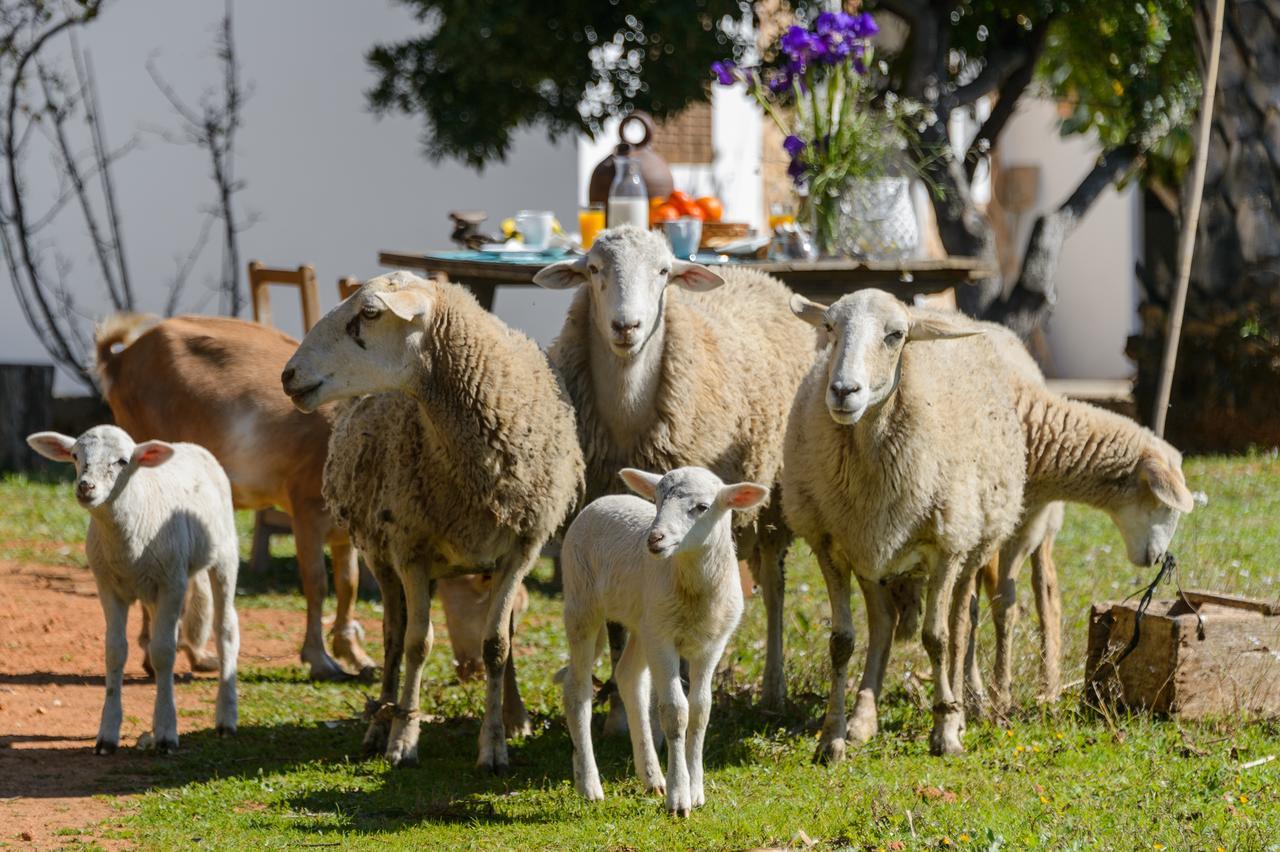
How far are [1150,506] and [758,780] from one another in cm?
197

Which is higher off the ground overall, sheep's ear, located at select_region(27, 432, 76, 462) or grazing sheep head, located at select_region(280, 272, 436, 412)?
grazing sheep head, located at select_region(280, 272, 436, 412)

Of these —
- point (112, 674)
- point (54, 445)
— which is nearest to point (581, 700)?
point (112, 674)

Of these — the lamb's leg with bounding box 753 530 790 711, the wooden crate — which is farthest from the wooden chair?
the wooden crate

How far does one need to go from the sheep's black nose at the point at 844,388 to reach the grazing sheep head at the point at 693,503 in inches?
24.1

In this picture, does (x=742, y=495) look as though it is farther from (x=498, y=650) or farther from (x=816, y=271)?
(x=816, y=271)

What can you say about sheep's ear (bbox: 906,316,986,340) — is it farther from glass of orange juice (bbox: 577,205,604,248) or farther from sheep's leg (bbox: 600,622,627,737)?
glass of orange juice (bbox: 577,205,604,248)

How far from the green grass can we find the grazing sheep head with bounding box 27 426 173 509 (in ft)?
3.15

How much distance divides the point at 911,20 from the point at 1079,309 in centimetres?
985

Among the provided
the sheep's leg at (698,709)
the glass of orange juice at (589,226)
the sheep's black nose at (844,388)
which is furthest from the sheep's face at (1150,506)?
the glass of orange juice at (589,226)

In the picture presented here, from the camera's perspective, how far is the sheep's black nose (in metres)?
5.31

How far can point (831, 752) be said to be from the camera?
18.9ft

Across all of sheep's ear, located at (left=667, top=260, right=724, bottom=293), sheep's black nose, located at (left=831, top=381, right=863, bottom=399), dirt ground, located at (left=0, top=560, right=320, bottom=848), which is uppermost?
sheep's ear, located at (left=667, top=260, right=724, bottom=293)

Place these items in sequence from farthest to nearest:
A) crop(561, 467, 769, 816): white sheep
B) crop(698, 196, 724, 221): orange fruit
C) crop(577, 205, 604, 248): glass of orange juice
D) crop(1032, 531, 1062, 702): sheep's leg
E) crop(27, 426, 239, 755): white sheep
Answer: crop(698, 196, 724, 221): orange fruit
crop(577, 205, 604, 248): glass of orange juice
crop(1032, 531, 1062, 702): sheep's leg
crop(27, 426, 239, 755): white sheep
crop(561, 467, 769, 816): white sheep

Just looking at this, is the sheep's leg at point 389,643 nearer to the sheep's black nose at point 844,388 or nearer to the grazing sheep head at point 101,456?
the grazing sheep head at point 101,456
